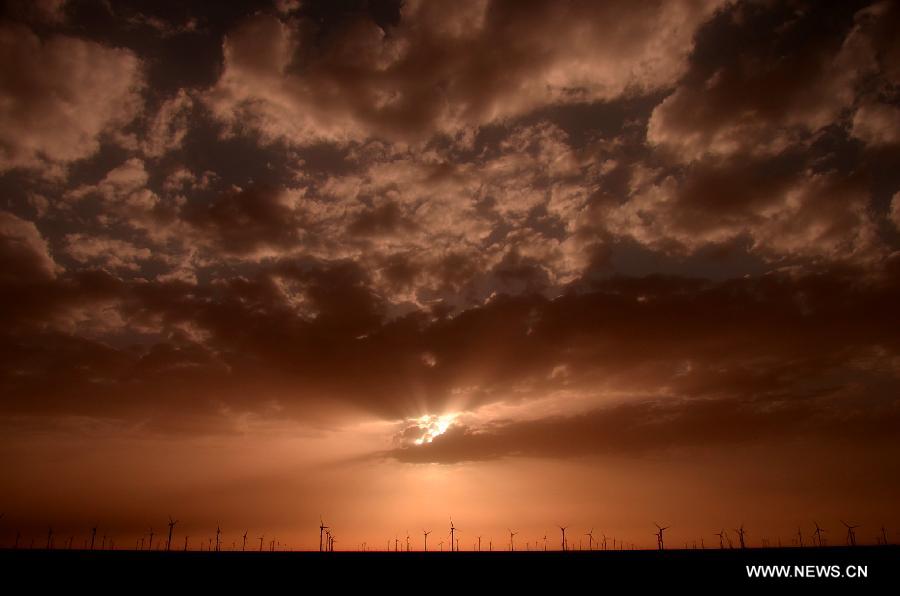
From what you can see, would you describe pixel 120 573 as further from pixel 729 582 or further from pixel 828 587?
pixel 828 587

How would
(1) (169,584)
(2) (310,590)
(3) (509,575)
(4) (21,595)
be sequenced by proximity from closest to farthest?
(4) (21,595)
(2) (310,590)
(1) (169,584)
(3) (509,575)

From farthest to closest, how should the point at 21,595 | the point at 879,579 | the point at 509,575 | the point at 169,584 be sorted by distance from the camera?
the point at 509,575, the point at 879,579, the point at 169,584, the point at 21,595

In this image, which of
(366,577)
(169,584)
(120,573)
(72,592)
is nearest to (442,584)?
(366,577)

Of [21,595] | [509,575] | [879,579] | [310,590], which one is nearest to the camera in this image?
[21,595]

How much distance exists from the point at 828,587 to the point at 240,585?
4026 inches

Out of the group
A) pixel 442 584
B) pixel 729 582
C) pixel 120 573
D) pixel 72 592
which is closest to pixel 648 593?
pixel 729 582

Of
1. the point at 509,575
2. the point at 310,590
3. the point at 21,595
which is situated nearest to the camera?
the point at 21,595

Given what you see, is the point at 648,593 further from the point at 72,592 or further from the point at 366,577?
the point at 72,592

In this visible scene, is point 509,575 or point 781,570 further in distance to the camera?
point 509,575

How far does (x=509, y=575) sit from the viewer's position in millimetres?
132500

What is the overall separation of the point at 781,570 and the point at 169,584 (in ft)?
389

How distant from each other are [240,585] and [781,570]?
10595cm

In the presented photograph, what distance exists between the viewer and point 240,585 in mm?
103938

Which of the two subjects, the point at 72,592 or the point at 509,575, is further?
the point at 509,575
